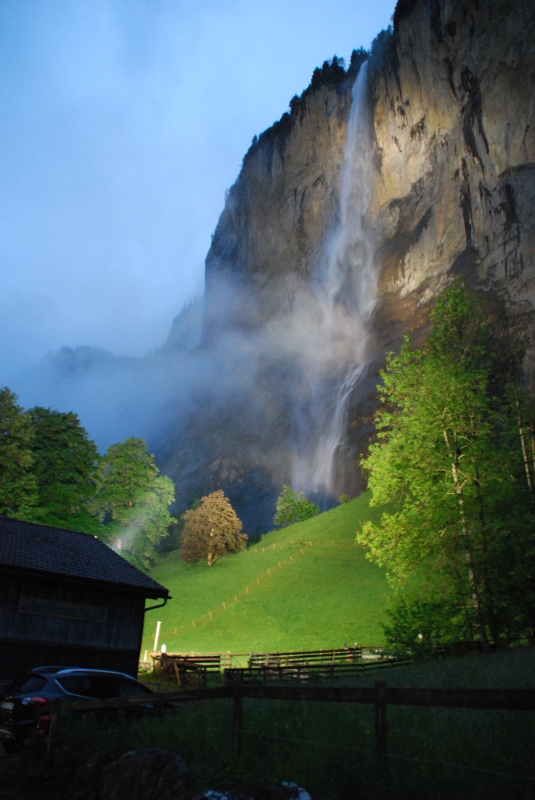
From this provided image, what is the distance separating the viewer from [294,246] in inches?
5354

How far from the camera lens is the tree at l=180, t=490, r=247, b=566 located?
6594 centimetres

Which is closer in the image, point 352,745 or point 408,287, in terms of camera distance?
point 352,745

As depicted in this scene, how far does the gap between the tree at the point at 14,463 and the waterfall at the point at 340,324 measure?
63.1 meters

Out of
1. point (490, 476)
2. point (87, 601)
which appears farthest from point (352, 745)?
point (87, 601)

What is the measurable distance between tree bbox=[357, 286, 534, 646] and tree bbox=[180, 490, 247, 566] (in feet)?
158

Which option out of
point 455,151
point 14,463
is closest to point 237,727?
point 14,463

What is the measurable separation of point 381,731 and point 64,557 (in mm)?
17150

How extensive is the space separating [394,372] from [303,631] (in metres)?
23.6

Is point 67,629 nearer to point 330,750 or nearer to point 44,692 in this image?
point 44,692

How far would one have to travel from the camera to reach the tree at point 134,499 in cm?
4378

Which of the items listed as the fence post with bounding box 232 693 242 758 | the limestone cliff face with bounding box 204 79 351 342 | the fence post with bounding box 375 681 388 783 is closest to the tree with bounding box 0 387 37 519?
the fence post with bounding box 232 693 242 758

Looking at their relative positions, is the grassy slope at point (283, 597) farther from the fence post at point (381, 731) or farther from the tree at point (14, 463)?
the fence post at point (381, 731)

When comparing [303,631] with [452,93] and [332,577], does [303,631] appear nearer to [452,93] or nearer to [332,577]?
[332,577]

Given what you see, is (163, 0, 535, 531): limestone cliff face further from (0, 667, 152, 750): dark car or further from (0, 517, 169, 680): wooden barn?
(0, 667, 152, 750): dark car
